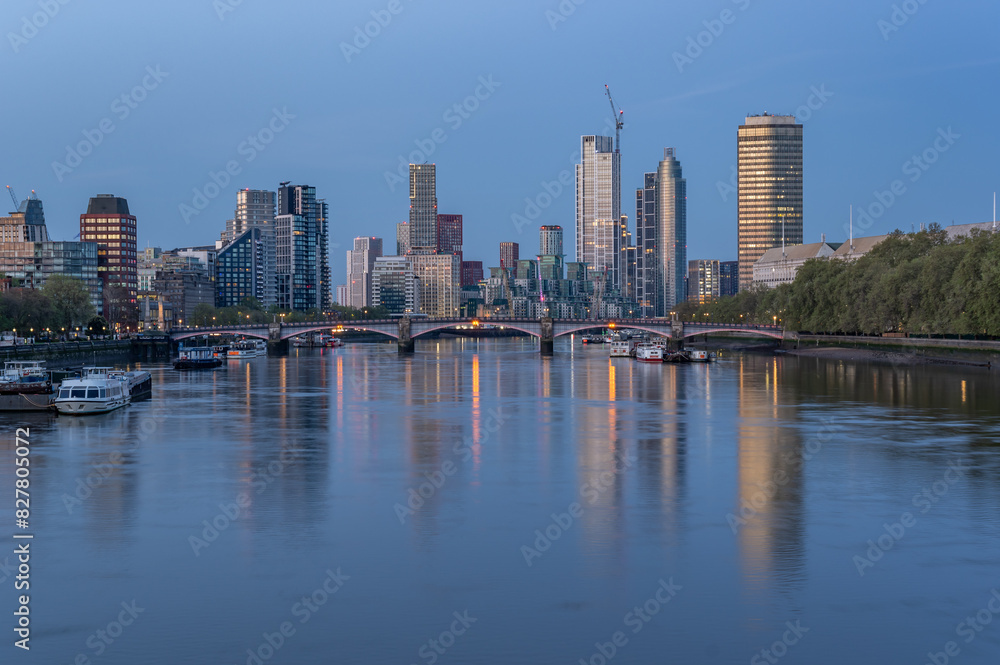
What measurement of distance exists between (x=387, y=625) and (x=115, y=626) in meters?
6.15

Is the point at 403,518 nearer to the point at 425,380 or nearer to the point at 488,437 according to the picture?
the point at 488,437

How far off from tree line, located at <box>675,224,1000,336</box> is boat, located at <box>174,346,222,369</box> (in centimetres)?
7840

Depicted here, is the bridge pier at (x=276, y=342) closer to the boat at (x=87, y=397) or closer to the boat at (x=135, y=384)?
the boat at (x=135, y=384)

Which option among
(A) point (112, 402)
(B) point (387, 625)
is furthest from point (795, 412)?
(B) point (387, 625)

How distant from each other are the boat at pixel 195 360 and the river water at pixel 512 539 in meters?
58.5

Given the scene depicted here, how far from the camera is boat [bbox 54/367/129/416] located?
214 feet

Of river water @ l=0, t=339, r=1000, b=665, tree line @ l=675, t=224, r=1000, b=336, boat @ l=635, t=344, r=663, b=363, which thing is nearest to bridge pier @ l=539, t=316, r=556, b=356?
boat @ l=635, t=344, r=663, b=363

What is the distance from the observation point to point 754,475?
142ft

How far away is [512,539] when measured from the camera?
3206cm

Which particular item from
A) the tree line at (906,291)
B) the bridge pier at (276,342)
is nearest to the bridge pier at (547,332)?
the tree line at (906,291)

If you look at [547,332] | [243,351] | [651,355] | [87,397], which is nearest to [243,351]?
[243,351]

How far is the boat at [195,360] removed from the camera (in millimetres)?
123062

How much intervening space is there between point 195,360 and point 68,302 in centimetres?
3495

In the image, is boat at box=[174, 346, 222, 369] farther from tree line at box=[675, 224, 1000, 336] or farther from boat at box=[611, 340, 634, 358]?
tree line at box=[675, 224, 1000, 336]
